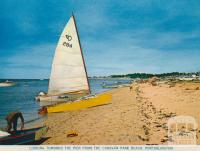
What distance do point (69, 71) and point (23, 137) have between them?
501 cm

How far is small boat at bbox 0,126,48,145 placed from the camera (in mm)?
6327

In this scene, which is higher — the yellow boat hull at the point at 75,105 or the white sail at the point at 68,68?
the white sail at the point at 68,68

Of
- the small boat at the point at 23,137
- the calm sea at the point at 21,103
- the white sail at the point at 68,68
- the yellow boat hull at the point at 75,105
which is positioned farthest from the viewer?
the calm sea at the point at 21,103

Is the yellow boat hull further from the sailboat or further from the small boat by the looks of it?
the small boat

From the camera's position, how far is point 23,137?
6.60 metres

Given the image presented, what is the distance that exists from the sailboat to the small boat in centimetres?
389

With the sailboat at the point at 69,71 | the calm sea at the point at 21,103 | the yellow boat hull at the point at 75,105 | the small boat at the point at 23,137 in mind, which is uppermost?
the sailboat at the point at 69,71

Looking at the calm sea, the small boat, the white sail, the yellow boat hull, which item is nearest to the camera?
the small boat

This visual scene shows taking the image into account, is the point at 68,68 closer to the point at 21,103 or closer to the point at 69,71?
the point at 69,71

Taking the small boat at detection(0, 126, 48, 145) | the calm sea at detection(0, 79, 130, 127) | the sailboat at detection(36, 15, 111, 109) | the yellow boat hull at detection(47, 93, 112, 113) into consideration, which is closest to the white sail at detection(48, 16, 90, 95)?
the sailboat at detection(36, 15, 111, 109)

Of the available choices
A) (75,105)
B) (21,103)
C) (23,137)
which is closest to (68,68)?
(75,105)

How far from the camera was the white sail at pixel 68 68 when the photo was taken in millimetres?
10922

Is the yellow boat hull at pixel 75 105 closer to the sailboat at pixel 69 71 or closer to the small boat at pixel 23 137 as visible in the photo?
the sailboat at pixel 69 71

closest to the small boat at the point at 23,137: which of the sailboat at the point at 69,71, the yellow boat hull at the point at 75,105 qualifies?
the sailboat at the point at 69,71
